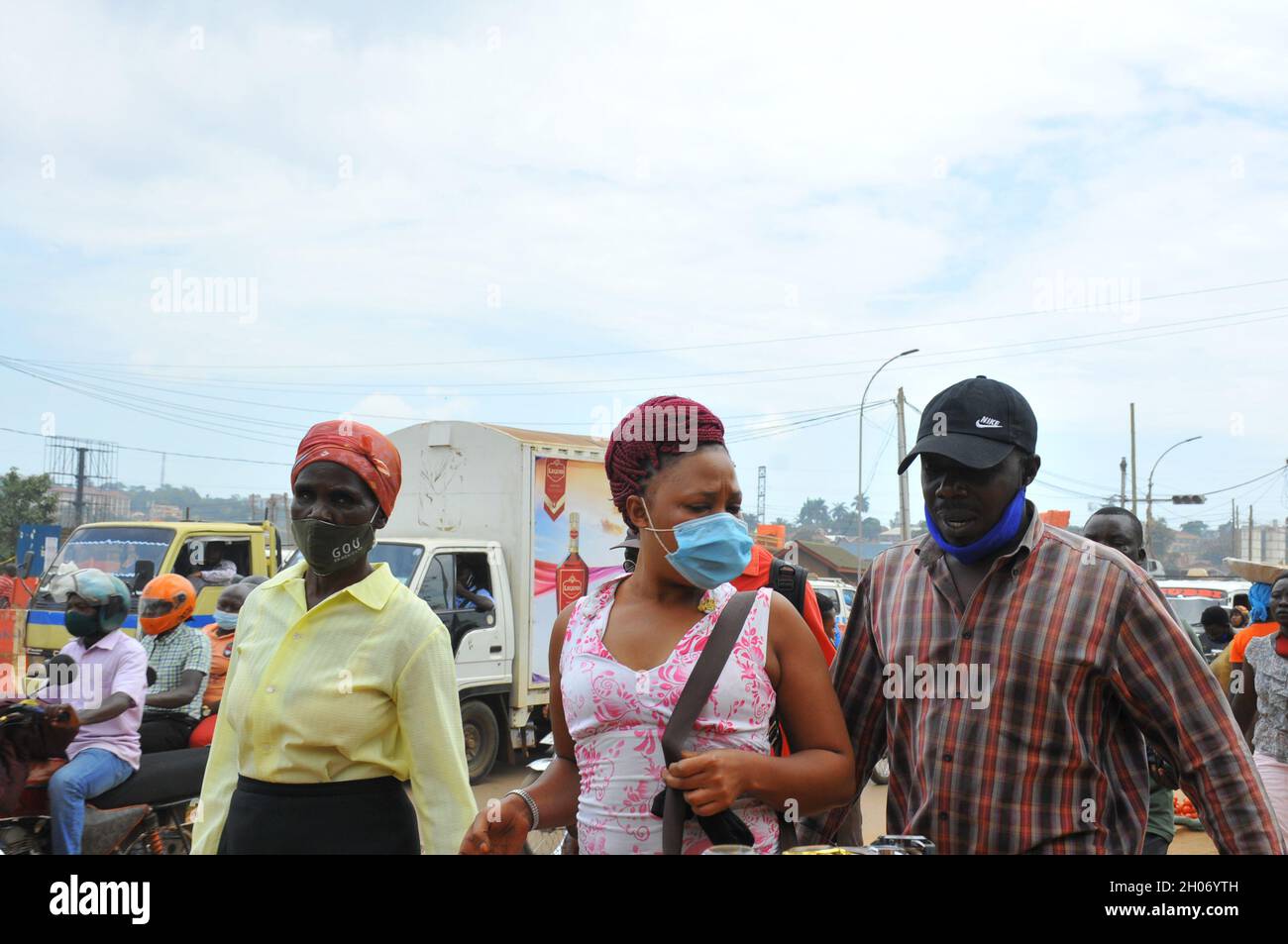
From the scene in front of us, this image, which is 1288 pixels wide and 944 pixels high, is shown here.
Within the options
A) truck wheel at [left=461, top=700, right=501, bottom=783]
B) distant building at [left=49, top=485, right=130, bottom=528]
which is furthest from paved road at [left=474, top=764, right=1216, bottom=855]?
distant building at [left=49, top=485, right=130, bottom=528]

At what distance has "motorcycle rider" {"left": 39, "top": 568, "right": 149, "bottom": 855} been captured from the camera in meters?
5.11

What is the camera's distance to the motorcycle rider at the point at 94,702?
5105 mm

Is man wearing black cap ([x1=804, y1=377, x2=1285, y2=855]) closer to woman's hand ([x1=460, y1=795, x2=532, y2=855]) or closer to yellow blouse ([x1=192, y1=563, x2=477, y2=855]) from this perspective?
woman's hand ([x1=460, y1=795, x2=532, y2=855])

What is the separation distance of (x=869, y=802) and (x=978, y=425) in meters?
9.20

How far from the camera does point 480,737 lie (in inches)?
398

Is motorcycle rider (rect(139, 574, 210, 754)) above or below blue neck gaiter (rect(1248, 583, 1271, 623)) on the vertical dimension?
below

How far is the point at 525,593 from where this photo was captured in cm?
1038

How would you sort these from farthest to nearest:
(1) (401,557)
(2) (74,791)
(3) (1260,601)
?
(1) (401,557) → (3) (1260,601) → (2) (74,791)

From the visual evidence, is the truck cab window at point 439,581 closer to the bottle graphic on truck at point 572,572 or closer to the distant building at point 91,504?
the bottle graphic on truck at point 572,572

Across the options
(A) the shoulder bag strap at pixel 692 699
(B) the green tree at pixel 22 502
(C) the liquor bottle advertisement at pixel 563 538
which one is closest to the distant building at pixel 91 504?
(B) the green tree at pixel 22 502

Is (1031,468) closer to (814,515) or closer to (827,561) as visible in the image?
(827,561)

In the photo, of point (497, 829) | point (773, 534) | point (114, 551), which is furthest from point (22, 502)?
point (497, 829)

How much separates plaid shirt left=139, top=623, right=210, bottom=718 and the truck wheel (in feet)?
12.0
